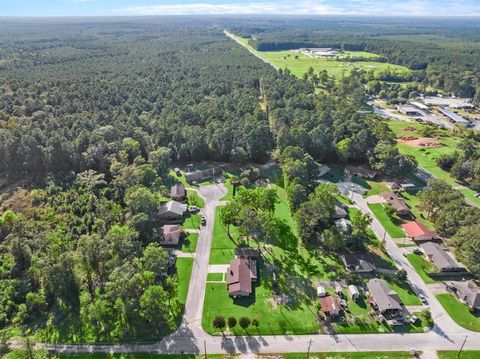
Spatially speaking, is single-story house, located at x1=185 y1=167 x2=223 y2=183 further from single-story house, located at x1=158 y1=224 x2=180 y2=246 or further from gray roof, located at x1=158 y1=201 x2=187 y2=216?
single-story house, located at x1=158 y1=224 x2=180 y2=246

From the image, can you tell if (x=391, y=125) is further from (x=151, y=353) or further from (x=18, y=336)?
(x=18, y=336)

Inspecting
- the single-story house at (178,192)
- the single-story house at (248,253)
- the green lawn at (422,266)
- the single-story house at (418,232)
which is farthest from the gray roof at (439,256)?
the single-story house at (178,192)

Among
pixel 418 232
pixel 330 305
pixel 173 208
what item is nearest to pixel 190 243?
pixel 173 208

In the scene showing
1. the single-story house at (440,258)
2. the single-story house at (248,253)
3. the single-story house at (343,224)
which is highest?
the single-story house at (343,224)

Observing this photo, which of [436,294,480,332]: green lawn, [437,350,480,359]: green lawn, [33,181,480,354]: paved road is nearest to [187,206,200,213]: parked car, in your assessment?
[33,181,480,354]: paved road

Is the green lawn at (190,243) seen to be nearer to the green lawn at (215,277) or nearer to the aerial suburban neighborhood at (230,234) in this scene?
the aerial suburban neighborhood at (230,234)
